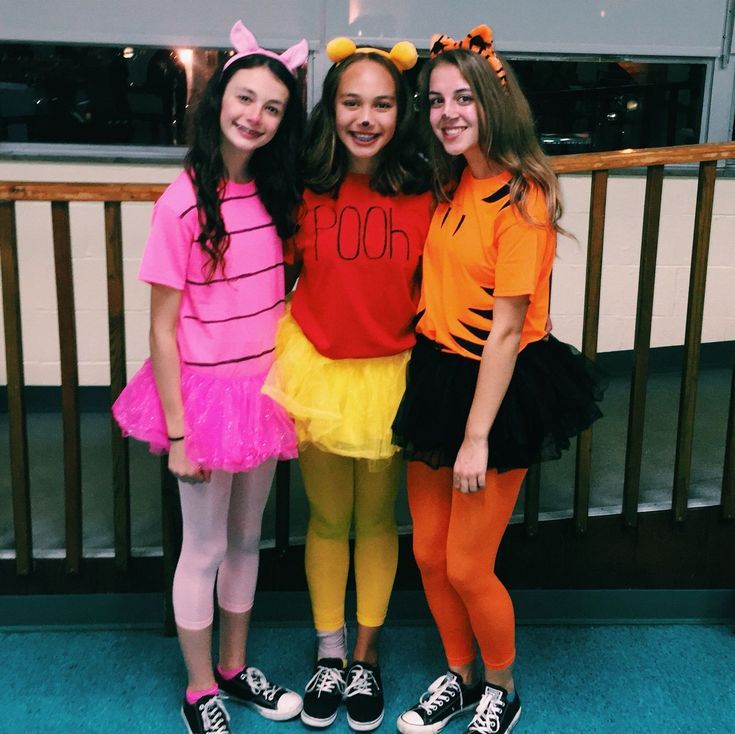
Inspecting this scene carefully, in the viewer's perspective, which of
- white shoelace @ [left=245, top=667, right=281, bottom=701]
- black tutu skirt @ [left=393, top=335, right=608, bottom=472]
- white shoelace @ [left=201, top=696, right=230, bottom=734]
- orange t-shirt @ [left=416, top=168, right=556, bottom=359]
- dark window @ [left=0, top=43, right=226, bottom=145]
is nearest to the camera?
orange t-shirt @ [left=416, top=168, right=556, bottom=359]

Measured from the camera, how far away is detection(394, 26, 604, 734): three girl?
1.44 meters

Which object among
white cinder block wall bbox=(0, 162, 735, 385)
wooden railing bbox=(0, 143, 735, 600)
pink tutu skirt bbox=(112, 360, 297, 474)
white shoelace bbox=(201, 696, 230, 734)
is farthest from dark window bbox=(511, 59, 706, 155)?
white shoelace bbox=(201, 696, 230, 734)

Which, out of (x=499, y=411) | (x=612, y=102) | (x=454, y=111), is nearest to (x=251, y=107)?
(x=454, y=111)

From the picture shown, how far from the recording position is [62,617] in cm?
203

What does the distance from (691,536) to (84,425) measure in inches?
85.3

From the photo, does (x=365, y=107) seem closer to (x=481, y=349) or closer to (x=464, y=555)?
(x=481, y=349)

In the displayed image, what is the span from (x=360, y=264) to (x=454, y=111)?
0.34 m

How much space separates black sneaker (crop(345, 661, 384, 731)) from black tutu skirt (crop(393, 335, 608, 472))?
562mm

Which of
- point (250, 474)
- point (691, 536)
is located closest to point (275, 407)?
point (250, 474)

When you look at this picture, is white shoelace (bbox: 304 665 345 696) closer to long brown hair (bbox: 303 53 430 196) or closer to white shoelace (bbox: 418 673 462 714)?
white shoelace (bbox: 418 673 462 714)

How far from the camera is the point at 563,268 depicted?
347 centimetres

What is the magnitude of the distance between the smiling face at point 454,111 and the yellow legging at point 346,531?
657 millimetres

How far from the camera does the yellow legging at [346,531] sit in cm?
169

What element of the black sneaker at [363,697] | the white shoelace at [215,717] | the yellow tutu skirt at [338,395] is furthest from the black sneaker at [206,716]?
the yellow tutu skirt at [338,395]
